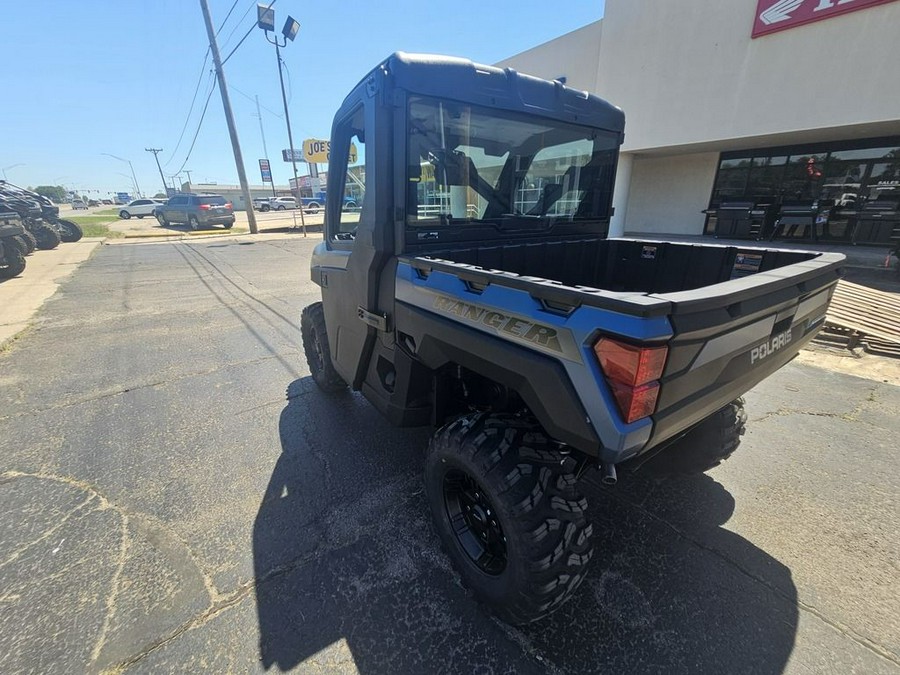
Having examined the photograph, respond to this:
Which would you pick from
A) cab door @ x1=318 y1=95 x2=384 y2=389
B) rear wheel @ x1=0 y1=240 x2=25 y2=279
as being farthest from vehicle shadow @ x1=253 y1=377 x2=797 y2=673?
rear wheel @ x1=0 y1=240 x2=25 y2=279

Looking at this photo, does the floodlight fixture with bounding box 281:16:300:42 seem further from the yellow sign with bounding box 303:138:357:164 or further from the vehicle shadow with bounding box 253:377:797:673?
the vehicle shadow with bounding box 253:377:797:673

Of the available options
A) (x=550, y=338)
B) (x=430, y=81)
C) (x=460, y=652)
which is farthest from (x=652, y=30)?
(x=460, y=652)

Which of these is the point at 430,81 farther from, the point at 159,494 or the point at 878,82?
the point at 878,82

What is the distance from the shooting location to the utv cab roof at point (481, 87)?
6.50ft

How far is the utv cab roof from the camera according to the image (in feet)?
6.50

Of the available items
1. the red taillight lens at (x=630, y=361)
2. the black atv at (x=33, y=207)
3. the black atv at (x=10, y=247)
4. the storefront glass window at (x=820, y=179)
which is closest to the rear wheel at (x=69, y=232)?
the black atv at (x=33, y=207)

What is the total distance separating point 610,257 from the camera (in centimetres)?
329

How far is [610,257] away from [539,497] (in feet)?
7.70

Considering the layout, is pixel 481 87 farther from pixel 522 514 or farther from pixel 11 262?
pixel 11 262

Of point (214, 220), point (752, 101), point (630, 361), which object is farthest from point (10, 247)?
point (752, 101)

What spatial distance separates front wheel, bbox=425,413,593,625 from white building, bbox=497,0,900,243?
47.9 ft

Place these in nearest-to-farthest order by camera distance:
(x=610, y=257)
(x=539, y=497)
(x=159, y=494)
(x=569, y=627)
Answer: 1. (x=539, y=497)
2. (x=569, y=627)
3. (x=159, y=494)
4. (x=610, y=257)

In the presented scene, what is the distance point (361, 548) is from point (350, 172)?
242 cm

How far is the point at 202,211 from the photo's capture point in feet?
72.2
